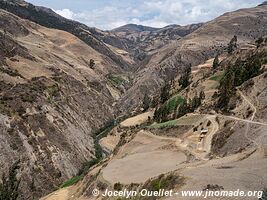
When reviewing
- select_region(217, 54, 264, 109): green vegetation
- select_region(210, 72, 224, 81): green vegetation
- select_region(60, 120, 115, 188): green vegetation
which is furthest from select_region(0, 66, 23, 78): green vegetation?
select_region(217, 54, 264, 109): green vegetation

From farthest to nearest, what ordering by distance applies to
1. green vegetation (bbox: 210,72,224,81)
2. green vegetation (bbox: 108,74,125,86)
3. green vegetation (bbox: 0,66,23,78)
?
green vegetation (bbox: 108,74,125,86)
green vegetation (bbox: 0,66,23,78)
green vegetation (bbox: 210,72,224,81)

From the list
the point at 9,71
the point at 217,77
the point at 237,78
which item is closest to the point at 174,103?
the point at 217,77

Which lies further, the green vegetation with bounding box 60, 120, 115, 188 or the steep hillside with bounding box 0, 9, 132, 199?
the steep hillside with bounding box 0, 9, 132, 199

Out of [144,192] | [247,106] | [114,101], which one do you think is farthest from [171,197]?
[114,101]

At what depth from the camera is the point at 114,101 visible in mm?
159125

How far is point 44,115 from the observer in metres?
93.1

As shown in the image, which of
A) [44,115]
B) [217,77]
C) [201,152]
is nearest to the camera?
[201,152]

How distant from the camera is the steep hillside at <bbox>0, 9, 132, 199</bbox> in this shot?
247 ft

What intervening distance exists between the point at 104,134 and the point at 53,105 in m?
15.5

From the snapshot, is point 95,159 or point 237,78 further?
point 95,159

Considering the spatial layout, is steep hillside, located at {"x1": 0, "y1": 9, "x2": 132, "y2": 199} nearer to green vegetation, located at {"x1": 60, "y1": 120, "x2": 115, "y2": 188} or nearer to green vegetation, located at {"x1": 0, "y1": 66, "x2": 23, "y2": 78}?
green vegetation, located at {"x1": 0, "y1": 66, "x2": 23, "y2": 78}

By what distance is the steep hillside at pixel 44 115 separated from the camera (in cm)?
7525

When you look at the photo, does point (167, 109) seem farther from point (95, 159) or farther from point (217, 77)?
point (95, 159)

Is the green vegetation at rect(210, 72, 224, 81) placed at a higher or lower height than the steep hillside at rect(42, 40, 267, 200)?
higher
